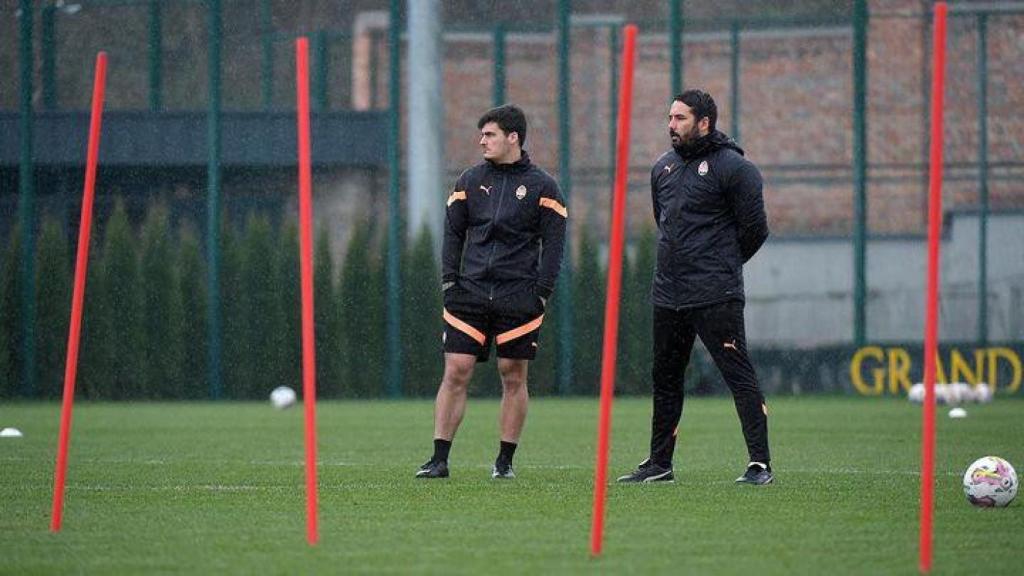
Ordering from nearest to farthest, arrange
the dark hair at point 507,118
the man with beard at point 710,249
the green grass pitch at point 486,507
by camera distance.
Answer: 1. the green grass pitch at point 486,507
2. the man with beard at point 710,249
3. the dark hair at point 507,118

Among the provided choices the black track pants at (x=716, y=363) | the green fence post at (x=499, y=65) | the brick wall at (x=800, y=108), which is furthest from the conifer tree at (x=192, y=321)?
the black track pants at (x=716, y=363)

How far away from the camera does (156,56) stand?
2383 centimetres

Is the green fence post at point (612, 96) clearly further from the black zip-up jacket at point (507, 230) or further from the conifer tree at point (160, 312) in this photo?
the black zip-up jacket at point (507, 230)

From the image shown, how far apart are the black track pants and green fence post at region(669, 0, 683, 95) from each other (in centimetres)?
1311

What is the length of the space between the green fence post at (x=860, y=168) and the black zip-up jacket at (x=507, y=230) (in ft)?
43.4

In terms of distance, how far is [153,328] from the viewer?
74.4 ft

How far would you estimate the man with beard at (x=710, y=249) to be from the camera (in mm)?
9789

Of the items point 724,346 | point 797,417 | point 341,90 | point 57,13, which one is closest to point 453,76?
point 341,90

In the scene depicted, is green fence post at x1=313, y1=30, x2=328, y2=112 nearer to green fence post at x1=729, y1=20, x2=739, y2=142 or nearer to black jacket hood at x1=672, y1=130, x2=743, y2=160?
green fence post at x1=729, y1=20, x2=739, y2=142

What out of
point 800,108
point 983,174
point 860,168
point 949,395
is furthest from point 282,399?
point 983,174

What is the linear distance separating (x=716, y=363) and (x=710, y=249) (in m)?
0.59

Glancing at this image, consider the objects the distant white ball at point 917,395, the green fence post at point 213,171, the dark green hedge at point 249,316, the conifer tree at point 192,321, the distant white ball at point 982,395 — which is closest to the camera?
the distant white ball at point 917,395

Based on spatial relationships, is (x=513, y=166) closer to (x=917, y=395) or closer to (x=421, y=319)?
(x=917, y=395)

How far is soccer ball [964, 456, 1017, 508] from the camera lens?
28.3 ft
